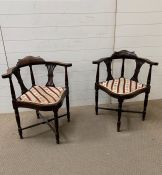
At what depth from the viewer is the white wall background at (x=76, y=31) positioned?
85.1 inches

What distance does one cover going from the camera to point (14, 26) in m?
2.18

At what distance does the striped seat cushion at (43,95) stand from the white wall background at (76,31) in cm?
34

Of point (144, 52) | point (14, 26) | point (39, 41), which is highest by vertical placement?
point (14, 26)

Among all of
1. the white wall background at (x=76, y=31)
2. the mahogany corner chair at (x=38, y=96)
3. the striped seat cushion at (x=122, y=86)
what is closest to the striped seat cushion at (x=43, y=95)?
the mahogany corner chair at (x=38, y=96)

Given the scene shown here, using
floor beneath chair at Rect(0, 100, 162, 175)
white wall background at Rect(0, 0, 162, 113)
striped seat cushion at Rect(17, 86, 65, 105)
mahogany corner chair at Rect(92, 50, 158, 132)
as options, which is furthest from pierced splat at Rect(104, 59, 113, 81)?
striped seat cushion at Rect(17, 86, 65, 105)

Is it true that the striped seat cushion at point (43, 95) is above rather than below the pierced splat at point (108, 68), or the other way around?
below

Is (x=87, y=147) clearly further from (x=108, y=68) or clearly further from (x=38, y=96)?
(x=108, y=68)

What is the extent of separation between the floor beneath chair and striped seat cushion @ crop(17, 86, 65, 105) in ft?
1.35

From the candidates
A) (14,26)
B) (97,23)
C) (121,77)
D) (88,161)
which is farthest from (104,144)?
(14,26)

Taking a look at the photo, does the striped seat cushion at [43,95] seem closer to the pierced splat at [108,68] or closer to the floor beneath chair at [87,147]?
the floor beneath chair at [87,147]

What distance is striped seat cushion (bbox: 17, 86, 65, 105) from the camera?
194 cm

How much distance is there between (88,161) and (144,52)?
1319 mm

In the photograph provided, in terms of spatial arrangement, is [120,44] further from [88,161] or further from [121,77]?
[88,161]

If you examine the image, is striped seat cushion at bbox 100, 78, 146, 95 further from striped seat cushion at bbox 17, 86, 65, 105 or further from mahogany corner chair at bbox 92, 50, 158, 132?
striped seat cushion at bbox 17, 86, 65, 105
